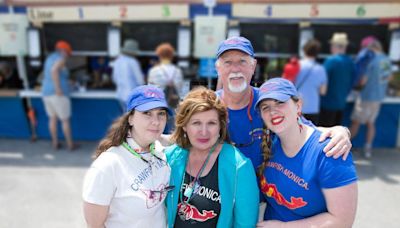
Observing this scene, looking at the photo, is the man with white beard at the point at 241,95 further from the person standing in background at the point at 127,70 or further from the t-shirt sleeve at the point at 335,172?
the person standing in background at the point at 127,70

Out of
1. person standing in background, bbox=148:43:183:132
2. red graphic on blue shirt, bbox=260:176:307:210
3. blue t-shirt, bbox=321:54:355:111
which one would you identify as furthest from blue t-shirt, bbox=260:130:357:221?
blue t-shirt, bbox=321:54:355:111

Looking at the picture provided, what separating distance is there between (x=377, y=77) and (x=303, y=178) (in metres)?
3.87

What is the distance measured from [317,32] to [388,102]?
146 centimetres

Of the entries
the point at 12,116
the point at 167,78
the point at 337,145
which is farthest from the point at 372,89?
the point at 12,116

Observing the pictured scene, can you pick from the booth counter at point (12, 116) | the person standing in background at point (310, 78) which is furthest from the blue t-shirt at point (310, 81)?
the booth counter at point (12, 116)

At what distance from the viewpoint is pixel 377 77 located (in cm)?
478

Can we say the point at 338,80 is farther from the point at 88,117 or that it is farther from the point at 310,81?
the point at 88,117

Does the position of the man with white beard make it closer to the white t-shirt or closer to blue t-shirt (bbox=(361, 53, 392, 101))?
the white t-shirt

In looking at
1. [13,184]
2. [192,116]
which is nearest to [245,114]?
[192,116]

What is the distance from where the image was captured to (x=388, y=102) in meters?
5.10

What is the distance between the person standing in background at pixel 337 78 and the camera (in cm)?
473

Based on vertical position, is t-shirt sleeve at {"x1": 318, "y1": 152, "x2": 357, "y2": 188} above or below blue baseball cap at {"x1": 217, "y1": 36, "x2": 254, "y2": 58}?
below

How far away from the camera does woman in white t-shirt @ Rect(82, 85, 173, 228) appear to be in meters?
Answer: 1.56

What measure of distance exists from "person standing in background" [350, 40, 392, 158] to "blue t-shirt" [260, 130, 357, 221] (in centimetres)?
369
